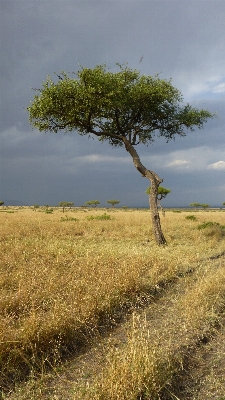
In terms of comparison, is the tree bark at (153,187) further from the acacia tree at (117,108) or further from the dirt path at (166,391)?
the dirt path at (166,391)

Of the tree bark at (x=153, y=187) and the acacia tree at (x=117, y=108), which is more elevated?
the acacia tree at (x=117, y=108)

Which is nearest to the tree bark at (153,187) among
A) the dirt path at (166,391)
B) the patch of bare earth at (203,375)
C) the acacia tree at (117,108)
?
the acacia tree at (117,108)

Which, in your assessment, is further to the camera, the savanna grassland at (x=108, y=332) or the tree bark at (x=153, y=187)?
the tree bark at (x=153, y=187)

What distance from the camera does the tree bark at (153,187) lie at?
18.1 meters

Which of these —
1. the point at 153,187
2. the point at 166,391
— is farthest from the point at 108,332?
the point at 153,187

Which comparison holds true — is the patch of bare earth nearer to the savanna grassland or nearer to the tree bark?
the savanna grassland

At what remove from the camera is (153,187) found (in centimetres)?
1873

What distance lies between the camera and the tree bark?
18.1 metres

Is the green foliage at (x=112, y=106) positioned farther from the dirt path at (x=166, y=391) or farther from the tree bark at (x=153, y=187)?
the dirt path at (x=166, y=391)

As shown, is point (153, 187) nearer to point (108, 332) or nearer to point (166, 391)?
point (108, 332)

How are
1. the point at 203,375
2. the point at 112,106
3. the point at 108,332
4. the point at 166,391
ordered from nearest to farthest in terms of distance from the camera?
the point at 166,391
the point at 203,375
the point at 108,332
the point at 112,106

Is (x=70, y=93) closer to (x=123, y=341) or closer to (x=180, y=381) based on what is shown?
(x=123, y=341)

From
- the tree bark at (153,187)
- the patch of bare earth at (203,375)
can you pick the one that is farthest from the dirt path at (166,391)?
the tree bark at (153,187)

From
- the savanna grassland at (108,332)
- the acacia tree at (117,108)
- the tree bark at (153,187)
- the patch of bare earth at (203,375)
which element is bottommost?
the patch of bare earth at (203,375)
